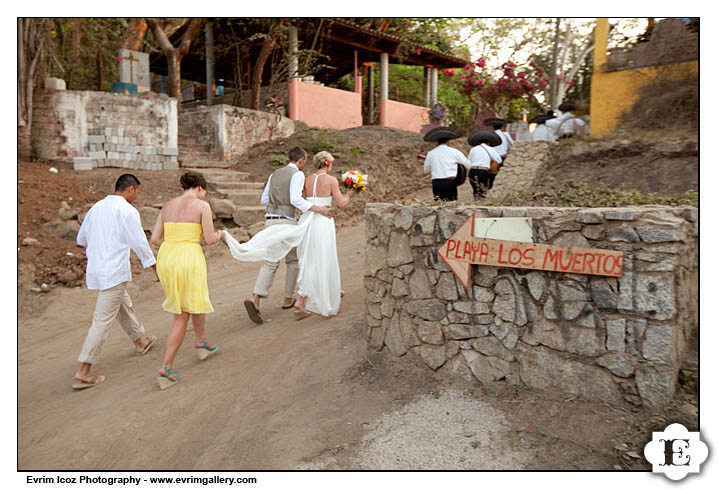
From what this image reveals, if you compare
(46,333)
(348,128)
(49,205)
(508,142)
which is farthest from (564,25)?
(46,333)

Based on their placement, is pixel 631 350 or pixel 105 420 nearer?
pixel 631 350

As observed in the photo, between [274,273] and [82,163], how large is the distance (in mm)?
6050

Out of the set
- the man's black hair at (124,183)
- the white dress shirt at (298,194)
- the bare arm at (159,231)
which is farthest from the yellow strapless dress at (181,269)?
the white dress shirt at (298,194)

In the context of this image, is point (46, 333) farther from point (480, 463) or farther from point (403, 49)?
point (403, 49)

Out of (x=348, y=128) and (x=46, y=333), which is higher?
(x=348, y=128)

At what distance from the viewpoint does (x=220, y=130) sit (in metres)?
11.2

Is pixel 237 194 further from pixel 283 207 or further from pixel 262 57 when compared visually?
pixel 262 57

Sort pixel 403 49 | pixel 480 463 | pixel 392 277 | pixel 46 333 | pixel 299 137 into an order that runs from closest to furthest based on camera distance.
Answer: pixel 480 463 < pixel 392 277 < pixel 46 333 < pixel 299 137 < pixel 403 49

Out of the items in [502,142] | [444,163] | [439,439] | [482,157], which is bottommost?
[439,439]

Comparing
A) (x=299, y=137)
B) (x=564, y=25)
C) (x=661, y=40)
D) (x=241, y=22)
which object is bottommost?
(x=299, y=137)

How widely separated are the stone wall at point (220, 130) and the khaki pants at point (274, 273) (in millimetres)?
6161

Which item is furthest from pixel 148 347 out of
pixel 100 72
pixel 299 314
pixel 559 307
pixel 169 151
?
pixel 100 72

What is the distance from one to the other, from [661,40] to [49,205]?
11834 mm

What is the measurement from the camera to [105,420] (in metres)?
3.82
